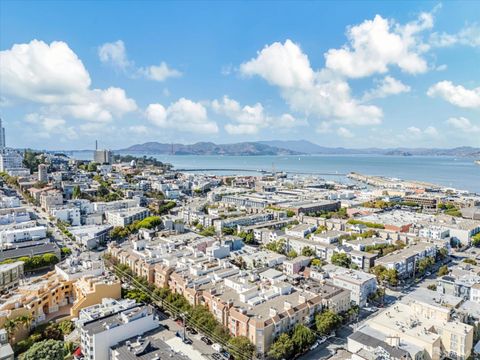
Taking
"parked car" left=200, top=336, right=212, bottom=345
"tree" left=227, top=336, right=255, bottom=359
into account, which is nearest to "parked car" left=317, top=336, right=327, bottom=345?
"tree" left=227, top=336, right=255, bottom=359

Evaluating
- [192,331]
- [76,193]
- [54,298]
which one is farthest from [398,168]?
[54,298]

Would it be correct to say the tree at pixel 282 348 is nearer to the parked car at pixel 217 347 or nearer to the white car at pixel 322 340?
the white car at pixel 322 340

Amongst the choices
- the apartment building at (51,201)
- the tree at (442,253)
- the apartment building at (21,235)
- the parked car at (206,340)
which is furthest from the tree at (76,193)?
the tree at (442,253)

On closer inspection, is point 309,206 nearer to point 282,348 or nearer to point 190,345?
point 282,348

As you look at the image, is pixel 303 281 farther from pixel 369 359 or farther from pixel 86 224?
pixel 86 224

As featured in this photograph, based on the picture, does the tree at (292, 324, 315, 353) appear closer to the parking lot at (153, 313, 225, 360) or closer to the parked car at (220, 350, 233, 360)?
the parked car at (220, 350, 233, 360)
